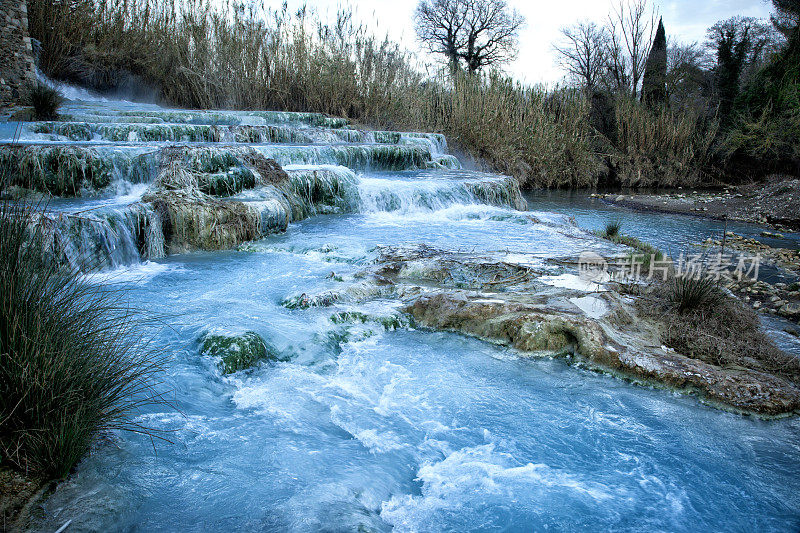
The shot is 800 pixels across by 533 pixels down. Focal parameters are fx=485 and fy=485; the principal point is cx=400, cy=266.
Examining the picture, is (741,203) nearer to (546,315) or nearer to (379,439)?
(546,315)

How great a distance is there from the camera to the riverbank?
980 centimetres

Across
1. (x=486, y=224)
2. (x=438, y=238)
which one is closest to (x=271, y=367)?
(x=438, y=238)

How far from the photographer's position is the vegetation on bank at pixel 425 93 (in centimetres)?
1167

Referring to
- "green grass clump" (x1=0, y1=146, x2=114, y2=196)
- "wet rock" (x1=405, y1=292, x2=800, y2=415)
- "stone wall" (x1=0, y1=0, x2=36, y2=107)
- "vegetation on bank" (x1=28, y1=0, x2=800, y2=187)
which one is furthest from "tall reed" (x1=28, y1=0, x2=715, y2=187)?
"wet rock" (x1=405, y1=292, x2=800, y2=415)

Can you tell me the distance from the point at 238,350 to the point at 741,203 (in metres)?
12.4

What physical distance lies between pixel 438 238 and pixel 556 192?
912 centimetres

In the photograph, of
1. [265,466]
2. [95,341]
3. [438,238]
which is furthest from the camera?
[438,238]

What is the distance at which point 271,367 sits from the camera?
3156 mm

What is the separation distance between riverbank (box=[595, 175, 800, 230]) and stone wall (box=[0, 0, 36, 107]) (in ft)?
42.2

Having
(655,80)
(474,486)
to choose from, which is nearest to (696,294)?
(474,486)

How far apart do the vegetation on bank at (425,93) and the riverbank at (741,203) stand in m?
2.18

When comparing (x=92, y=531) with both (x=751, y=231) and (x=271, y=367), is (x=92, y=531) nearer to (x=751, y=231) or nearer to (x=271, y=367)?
(x=271, y=367)

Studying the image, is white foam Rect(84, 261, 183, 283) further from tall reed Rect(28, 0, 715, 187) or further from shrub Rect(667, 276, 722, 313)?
tall reed Rect(28, 0, 715, 187)

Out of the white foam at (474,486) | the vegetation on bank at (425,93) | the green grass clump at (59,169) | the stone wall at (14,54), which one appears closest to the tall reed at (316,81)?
the vegetation on bank at (425,93)
